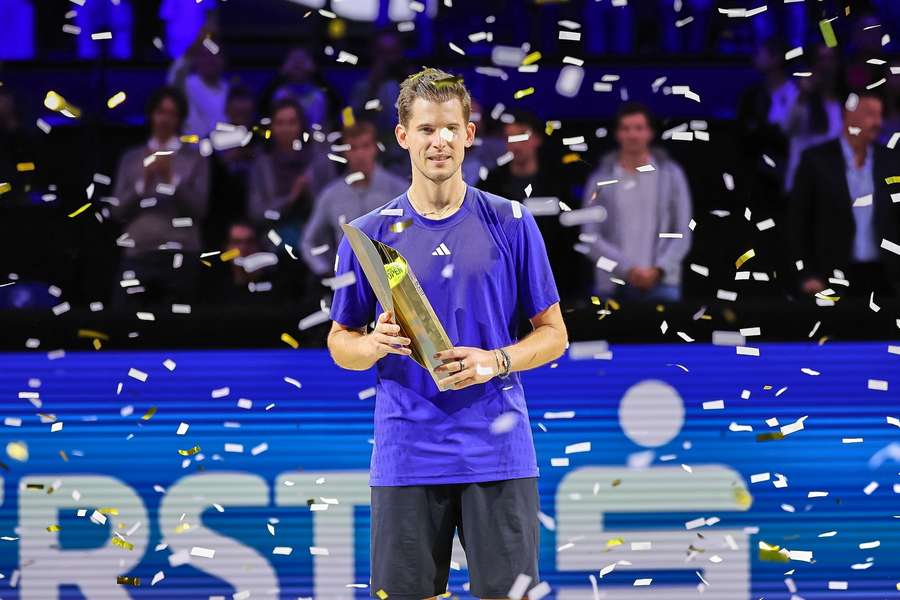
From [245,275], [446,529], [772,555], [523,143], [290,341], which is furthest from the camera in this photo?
[523,143]

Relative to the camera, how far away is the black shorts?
2.82 metres

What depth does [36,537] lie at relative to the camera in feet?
13.7

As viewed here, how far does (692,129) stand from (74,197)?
2.59 m

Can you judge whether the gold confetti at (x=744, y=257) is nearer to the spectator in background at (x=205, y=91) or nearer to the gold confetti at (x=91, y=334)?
the spectator in background at (x=205, y=91)

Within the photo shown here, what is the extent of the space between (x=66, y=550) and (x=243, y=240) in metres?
1.42

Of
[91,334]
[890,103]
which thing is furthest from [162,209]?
[890,103]

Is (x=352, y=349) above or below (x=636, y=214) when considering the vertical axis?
below

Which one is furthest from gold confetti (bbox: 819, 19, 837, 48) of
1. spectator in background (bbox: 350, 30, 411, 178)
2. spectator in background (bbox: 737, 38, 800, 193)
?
spectator in background (bbox: 350, 30, 411, 178)

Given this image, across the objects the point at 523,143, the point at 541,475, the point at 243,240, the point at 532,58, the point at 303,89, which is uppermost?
the point at 532,58

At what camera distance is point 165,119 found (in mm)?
5051

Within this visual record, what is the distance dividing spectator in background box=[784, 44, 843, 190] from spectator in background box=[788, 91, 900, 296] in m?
Answer: 0.17

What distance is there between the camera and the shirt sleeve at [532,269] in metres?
2.90

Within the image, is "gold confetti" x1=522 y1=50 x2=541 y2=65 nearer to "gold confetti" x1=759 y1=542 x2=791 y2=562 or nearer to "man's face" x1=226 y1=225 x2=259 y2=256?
"man's face" x1=226 y1=225 x2=259 y2=256

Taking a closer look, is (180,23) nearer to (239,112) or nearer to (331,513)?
(239,112)
